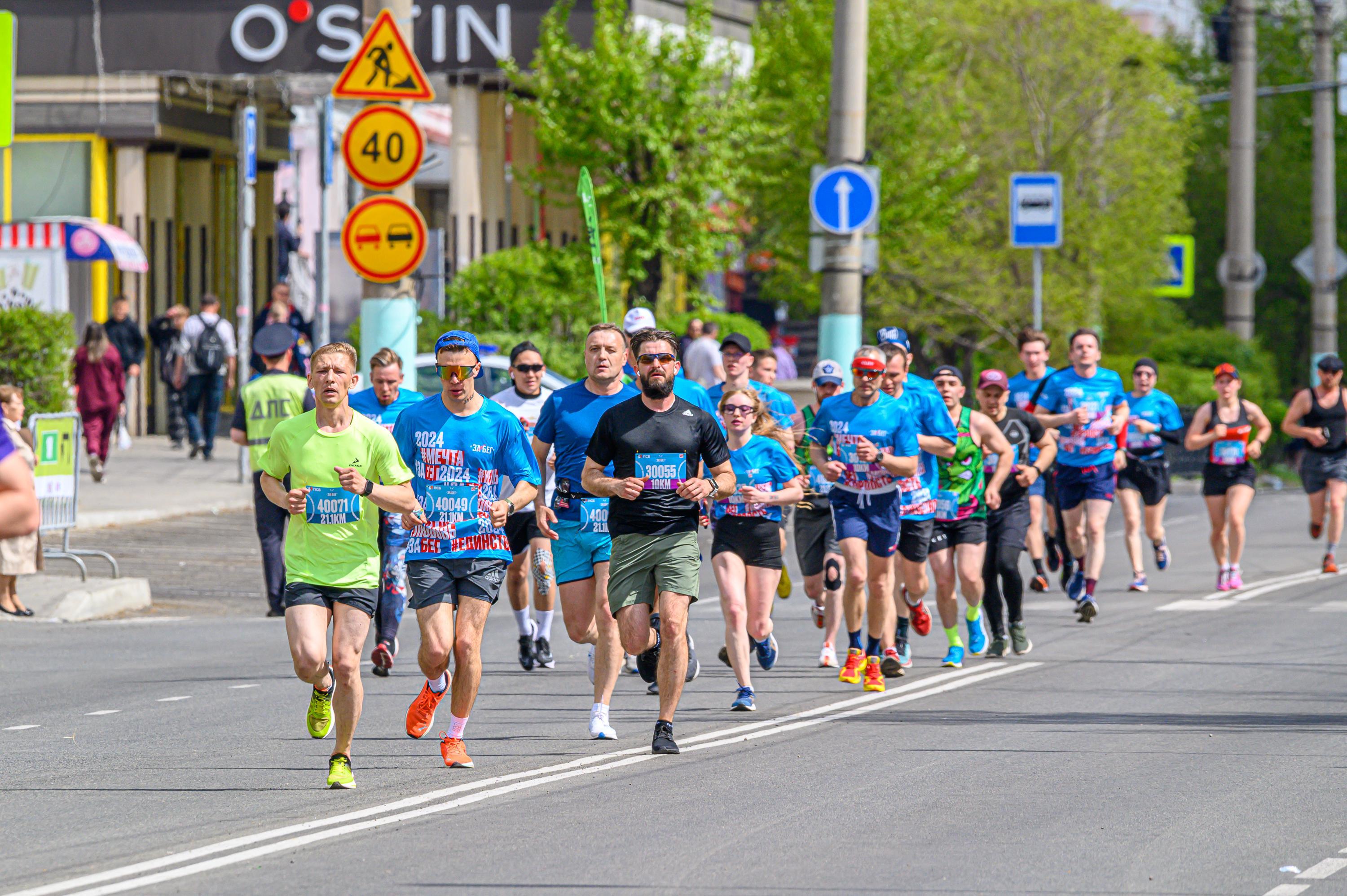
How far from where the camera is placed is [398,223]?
1470 centimetres

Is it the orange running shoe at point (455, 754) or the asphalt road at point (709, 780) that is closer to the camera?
the asphalt road at point (709, 780)

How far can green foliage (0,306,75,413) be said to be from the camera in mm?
20750

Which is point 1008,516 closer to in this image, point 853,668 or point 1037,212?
point 853,668

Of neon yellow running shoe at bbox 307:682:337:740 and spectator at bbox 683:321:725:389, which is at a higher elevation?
spectator at bbox 683:321:725:389

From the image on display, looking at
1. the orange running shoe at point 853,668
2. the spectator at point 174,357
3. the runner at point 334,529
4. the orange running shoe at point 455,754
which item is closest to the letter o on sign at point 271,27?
the spectator at point 174,357

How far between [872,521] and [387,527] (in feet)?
8.87

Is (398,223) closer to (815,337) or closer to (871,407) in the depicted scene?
(871,407)

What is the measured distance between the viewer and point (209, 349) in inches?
975

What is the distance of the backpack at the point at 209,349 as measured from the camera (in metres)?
24.6

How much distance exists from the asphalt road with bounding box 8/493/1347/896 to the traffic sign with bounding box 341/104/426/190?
3.42 meters

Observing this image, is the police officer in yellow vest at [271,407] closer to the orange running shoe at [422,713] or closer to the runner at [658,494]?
the orange running shoe at [422,713]

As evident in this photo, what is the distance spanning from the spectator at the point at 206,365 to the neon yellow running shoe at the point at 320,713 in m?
16.6

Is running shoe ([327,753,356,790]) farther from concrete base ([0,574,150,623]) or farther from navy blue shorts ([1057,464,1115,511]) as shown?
navy blue shorts ([1057,464,1115,511])

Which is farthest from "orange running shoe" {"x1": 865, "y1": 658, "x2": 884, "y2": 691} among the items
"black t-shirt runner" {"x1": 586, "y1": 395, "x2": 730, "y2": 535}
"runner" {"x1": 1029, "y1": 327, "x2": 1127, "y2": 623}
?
"runner" {"x1": 1029, "y1": 327, "x2": 1127, "y2": 623}
